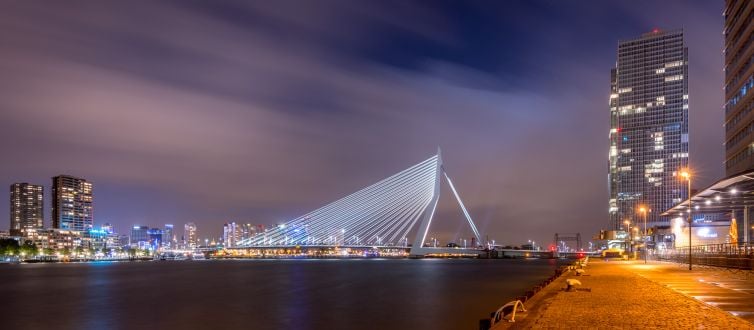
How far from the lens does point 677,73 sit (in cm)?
17712

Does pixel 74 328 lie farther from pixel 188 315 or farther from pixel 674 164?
pixel 674 164

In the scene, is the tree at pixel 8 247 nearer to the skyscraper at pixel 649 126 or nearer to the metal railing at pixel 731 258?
the skyscraper at pixel 649 126

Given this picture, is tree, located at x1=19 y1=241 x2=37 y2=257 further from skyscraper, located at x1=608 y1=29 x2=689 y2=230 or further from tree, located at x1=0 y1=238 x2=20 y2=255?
skyscraper, located at x1=608 y1=29 x2=689 y2=230

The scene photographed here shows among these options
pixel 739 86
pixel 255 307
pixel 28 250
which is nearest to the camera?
pixel 255 307

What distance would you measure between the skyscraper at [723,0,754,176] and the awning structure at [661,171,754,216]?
150 inches

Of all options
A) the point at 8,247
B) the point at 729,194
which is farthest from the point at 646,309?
A: the point at 8,247

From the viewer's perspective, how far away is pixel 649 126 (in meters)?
177

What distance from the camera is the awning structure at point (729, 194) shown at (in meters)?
37.8

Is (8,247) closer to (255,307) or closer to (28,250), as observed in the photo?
(28,250)

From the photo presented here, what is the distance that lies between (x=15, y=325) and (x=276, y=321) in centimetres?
1272

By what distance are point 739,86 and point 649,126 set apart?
123 meters

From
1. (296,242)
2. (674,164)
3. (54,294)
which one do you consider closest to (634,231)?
(674,164)

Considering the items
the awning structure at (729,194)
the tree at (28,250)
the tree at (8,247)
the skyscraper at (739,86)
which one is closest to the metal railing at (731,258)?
the awning structure at (729,194)

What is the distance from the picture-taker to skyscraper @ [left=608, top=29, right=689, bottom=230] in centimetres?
17375
